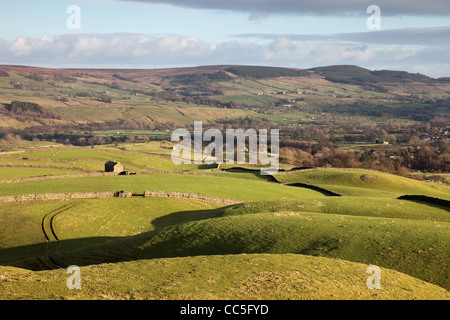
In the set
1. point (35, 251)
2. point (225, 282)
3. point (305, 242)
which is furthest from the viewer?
point (35, 251)

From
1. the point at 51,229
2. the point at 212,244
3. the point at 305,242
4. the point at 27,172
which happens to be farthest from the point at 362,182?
the point at 27,172

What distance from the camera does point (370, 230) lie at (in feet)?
97.5

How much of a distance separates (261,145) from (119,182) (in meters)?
117

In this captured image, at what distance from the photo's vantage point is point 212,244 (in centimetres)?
2955

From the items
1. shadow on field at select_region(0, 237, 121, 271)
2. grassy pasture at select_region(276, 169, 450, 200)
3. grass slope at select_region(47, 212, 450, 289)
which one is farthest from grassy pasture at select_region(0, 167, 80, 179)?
grass slope at select_region(47, 212, 450, 289)

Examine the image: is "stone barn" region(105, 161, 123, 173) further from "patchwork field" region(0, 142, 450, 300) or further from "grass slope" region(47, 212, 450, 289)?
"grass slope" region(47, 212, 450, 289)

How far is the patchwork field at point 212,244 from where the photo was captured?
63.0 feet

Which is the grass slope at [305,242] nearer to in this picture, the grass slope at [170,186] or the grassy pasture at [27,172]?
the grass slope at [170,186]

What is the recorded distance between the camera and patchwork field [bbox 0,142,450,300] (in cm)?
1919

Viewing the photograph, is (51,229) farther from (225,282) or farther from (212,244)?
(225,282)

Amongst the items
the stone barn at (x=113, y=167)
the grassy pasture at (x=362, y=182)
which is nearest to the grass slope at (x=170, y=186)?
the stone barn at (x=113, y=167)

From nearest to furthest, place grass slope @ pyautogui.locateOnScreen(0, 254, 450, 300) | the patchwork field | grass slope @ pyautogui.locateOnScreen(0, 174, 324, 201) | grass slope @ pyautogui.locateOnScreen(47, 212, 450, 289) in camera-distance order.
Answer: grass slope @ pyautogui.locateOnScreen(0, 254, 450, 300)
the patchwork field
grass slope @ pyautogui.locateOnScreen(47, 212, 450, 289)
grass slope @ pyautogui.locateOnScreen(0, 174, 324, 201)

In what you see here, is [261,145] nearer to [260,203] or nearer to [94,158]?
[94,158]
